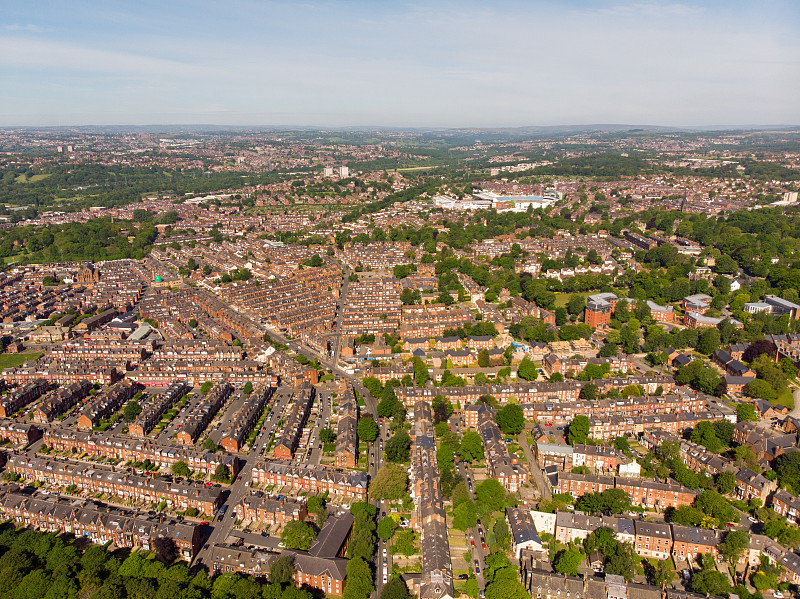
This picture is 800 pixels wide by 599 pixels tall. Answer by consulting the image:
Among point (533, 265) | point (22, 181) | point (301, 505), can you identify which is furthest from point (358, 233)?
point (22, 181)

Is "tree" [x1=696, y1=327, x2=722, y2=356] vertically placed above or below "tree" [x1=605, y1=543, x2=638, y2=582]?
above

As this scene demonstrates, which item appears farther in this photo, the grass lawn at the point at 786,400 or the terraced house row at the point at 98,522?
the grass lawn at the point at 786,400

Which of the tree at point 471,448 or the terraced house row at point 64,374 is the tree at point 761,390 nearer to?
the tree at point 471,448

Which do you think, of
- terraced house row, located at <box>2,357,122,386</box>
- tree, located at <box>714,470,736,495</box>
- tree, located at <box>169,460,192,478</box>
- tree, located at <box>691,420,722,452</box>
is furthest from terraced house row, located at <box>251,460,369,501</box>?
tree, located at <box>691,420,722,452</box>

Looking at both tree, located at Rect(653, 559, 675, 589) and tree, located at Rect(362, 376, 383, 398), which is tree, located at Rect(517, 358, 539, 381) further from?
tree, located at Rect(653, 559, 675, 589)

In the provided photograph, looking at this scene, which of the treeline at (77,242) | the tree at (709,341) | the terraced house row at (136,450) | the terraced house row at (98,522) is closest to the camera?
the terraced house row at (98,522)

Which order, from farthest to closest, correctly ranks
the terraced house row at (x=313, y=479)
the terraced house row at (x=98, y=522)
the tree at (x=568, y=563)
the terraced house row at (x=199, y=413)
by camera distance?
the terraced house row at (x=199, y=413) < the terraced house row at (x=313, y=479) < the terraced house row at (x=98, y=522) < the tree at (x=568, y=563)

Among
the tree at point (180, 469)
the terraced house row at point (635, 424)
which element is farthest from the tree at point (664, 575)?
the tree at point (180, 469)

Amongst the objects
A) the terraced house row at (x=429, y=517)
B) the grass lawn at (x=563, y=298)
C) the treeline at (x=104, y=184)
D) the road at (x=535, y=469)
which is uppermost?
the treeline at (x=104, y=184)
